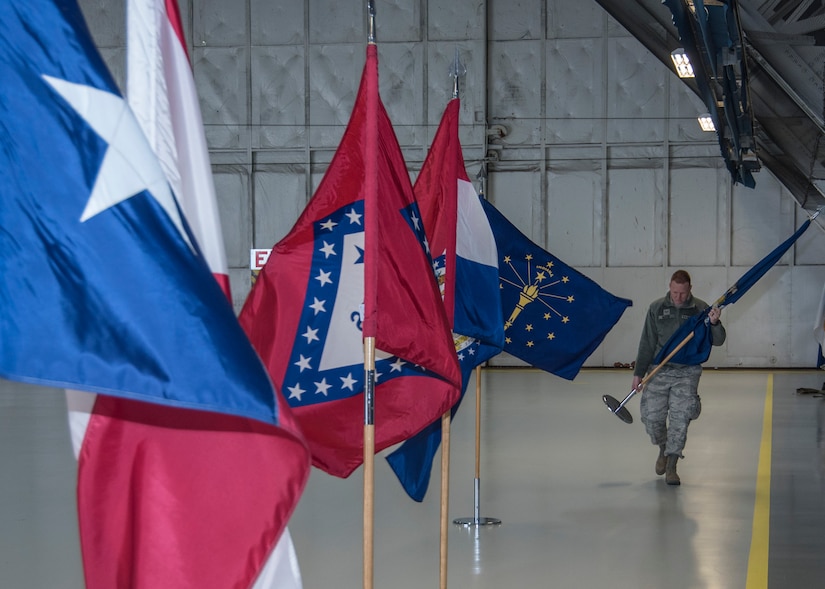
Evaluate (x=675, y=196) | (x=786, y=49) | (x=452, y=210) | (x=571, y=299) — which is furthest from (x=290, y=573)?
(x=675, y=196)

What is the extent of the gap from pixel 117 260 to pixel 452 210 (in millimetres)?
3825

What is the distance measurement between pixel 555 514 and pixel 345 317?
3904mm

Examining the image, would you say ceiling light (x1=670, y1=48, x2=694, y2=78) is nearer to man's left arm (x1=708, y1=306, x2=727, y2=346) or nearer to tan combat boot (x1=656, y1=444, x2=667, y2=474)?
A: man's left arm (x1=708, y1=306, x2=727, y2=346)

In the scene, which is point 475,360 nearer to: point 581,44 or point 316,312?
point 316,312

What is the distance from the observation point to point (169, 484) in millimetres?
2295

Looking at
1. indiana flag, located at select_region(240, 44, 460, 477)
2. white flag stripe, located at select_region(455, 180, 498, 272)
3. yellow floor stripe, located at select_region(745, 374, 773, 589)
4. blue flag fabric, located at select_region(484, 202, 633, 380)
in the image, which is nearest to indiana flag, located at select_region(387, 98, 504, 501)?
white flag stripe, located at select_region(455, 180, 498, 272)

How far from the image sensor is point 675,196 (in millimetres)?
22219

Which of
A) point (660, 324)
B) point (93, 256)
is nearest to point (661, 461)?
point (660, 324)

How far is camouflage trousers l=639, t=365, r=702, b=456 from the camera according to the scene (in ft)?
29.0

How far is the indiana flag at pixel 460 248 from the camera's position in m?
5.64

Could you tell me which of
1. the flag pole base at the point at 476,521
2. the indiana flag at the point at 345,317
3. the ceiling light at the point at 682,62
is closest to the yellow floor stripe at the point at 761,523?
the flag pole base at the point at 476,521

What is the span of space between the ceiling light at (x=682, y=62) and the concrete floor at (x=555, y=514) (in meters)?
4.36

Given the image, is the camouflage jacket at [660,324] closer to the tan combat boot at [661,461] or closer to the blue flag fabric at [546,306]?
the tan combat boot at [661,461]

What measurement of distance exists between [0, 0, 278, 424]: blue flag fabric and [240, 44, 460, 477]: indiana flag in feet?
6.31
